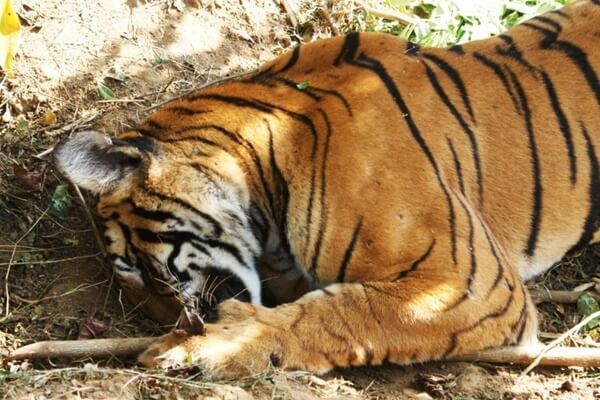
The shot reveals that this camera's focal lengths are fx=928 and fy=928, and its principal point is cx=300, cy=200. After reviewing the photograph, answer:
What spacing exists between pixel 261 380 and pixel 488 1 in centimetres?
334

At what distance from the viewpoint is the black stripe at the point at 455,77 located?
4068mm

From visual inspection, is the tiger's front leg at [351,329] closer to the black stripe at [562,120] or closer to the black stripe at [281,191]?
the black stripe at [281,191]

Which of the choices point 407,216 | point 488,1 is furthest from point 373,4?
point 407,216

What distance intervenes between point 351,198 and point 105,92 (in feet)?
5.45

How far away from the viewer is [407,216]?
369 centimetres

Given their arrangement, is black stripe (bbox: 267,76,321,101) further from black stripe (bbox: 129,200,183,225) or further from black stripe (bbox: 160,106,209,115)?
black stripe (bbox: 129,200,183,225)

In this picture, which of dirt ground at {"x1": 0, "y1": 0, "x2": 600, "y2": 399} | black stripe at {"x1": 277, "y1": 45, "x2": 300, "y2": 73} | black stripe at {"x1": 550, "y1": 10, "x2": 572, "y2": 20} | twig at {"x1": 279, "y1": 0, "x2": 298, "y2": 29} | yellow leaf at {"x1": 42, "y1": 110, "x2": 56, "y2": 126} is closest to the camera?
dirt ground at {"x1": 0, "y1": 0, "x2": 600, "y2": 399}

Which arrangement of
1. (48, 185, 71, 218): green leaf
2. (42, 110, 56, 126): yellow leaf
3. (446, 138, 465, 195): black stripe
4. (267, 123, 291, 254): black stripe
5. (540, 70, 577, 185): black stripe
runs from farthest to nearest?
1. (42, 110, 56, 126): yellow leaf
2. (48, 185, 71, 218): green leaf
3. (540, 70, 577, 185): black stripe
4. (446, 138, 465, 195): black stripe
5. (267, 123, 291, 254): black stripe

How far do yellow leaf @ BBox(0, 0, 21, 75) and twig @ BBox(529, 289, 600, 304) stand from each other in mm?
2595

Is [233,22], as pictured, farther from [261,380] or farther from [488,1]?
[261,380]

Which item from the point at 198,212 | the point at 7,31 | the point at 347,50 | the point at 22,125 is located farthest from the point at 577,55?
the point at 22,125

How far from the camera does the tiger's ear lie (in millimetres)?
3598

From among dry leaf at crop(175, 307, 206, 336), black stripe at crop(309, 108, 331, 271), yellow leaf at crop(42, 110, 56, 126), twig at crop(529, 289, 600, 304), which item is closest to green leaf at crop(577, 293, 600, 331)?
twig at crop(529, 289, 600, 304)

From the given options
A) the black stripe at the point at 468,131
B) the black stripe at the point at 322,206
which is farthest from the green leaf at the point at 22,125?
the black stripe at the point at 468,131
